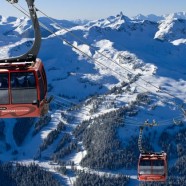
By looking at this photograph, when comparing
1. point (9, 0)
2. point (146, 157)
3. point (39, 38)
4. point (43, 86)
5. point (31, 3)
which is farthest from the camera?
point (146, 157)

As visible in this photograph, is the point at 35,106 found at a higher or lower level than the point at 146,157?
higher

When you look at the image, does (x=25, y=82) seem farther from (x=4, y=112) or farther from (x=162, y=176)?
(x=162, y=176)

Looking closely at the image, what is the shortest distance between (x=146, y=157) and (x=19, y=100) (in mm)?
34450

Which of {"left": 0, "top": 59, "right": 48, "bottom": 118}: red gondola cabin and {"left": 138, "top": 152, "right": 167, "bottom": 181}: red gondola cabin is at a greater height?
{"left": 0, "top": 59, "right": 48, "bottom": 118}: red gondola cabin

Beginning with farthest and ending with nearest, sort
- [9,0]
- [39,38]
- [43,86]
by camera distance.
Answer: [43,86]
[39,38]
[9,0]

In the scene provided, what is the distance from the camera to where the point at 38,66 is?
137 feet

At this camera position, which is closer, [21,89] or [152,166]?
[21,89]

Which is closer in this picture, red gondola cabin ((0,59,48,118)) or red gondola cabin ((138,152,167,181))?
red gondola cabin ((0,59,48,118))

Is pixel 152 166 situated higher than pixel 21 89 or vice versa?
pixel 21 89

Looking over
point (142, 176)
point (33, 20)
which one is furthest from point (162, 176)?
Result: point (33, 20)

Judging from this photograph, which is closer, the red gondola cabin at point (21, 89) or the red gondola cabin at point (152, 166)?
the red gondola cabin at point (21, 89)

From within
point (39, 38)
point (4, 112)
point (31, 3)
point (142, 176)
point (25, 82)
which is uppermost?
point (31, 3)

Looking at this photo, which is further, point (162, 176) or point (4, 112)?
→ point (162, 176)

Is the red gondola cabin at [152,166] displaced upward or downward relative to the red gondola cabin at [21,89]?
downward
